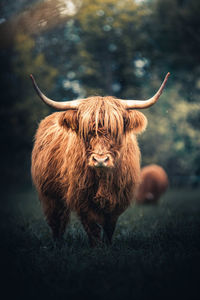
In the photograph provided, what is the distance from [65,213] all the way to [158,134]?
10576 mm

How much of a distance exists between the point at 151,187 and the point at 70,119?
7.02 meters

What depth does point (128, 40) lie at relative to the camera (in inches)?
500

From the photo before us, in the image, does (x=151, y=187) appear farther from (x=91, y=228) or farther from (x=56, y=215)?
(x=91, y=228)

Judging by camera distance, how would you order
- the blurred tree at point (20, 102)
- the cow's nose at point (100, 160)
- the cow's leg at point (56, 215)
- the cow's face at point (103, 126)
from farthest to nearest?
the blurred tree at point (20, 102), the cow's leg at point (56, 215), the cow's face at point (103, 126), the cow's nose at point (100, 160)

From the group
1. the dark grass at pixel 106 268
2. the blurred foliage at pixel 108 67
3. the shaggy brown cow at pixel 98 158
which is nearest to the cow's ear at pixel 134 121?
the shaggy brown cow at pixel 98 158

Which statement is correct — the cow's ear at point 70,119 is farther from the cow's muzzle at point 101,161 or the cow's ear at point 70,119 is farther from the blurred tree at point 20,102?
the blurred tree at point 20,102

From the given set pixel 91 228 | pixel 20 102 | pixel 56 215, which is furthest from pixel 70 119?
Answer: pixel 20 102

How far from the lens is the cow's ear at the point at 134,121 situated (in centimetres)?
335

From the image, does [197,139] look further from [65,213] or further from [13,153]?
[13,153]

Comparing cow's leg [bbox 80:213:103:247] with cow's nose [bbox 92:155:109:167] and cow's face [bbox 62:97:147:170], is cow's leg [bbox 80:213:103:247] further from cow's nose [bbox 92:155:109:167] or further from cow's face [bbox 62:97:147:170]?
cow's nose [bbox 92:155:109:167]

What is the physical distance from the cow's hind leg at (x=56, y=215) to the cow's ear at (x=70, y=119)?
3.80 feet

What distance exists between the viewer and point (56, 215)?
419 cm

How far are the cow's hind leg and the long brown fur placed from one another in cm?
27

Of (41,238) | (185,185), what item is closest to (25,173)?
(185,185)
